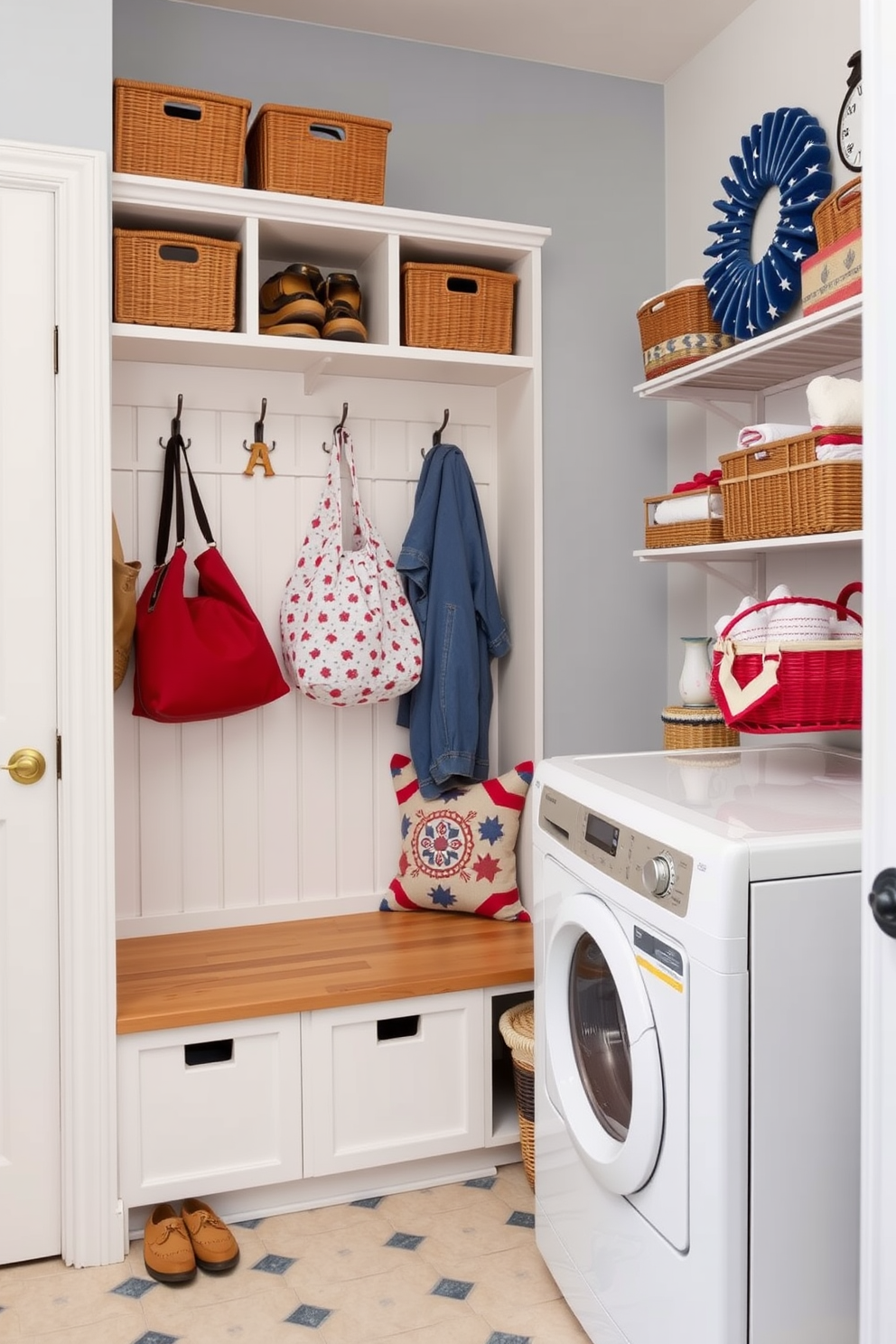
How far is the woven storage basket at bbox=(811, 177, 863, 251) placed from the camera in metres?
1.88

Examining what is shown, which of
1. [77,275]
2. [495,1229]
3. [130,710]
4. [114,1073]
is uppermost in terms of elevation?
[77,275]

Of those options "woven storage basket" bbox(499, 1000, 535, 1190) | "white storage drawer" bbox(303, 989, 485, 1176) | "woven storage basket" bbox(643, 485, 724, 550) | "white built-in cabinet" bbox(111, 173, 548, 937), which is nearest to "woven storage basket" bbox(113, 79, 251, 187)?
"white built-in cabinet" bbox(111, 173, 548, 937)

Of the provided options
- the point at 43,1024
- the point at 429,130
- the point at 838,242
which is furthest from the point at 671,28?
the point at 43,1024

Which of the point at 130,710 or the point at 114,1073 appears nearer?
the point at 114,1073

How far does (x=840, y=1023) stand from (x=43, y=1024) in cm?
147

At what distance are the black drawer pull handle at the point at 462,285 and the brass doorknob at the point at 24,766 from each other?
1.37 metres

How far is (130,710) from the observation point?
8.54ft

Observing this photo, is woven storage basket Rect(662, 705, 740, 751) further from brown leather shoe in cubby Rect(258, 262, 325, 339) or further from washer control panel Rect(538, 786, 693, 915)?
brown leather shoe in cubby Rect(258, 262, 325, 339)

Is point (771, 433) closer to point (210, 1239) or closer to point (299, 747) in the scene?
point (299, 747)

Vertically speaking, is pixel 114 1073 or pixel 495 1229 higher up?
pixel 114 1073

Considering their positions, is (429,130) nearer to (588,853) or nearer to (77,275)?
(77,275)

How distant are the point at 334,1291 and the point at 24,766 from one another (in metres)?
1.12

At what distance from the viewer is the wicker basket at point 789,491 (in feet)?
6.21

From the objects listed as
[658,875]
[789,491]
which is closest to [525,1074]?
[658,875]
